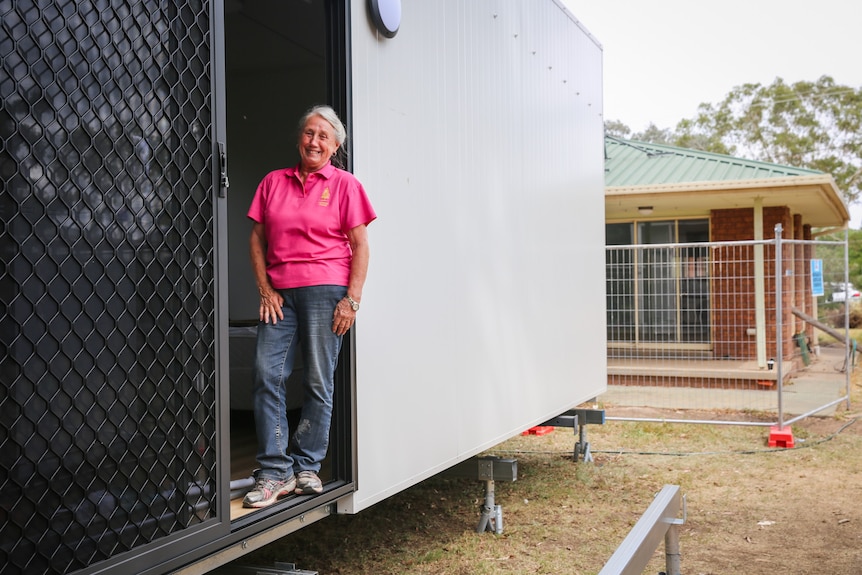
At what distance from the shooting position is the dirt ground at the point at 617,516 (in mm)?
4949

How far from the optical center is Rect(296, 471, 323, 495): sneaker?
131 inches

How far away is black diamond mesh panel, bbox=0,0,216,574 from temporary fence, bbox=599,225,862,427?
25.3 ft

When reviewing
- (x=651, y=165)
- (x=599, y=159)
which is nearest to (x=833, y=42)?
(x=651, y=165)

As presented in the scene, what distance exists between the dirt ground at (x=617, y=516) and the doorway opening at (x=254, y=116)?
1.01 meters

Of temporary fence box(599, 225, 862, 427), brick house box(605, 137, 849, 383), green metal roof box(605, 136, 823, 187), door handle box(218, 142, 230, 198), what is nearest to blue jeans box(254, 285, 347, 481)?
door handle box(218, 142, 230, 198)

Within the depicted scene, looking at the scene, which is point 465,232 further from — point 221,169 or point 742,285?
point 742,285

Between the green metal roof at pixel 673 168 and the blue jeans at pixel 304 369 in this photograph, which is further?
the green metal roof at pixel 673 168

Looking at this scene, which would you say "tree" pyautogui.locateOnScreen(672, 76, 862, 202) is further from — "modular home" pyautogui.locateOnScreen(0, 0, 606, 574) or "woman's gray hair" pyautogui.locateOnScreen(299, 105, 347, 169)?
"woman's gray hair" pyautogui.locateOnScreen(299, 105, 347, 169)

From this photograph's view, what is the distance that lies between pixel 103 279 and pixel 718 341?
10500 mm

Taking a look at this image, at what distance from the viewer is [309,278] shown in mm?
3393

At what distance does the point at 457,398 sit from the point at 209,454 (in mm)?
2150

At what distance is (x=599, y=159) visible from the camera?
7.66 metres

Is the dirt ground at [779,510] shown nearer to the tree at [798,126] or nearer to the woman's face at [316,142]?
the woman's face at [316,142]

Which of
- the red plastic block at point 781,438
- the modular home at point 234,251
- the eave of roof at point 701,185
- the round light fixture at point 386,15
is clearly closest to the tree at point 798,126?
the eave of roof at point 701,185
